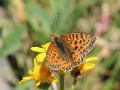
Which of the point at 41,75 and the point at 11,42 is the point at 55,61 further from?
the point at 11,42

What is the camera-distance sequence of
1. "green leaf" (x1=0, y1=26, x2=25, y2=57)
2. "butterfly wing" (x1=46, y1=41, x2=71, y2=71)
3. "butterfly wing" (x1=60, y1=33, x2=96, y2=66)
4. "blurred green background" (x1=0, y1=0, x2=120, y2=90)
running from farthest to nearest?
"blurred green background" (x1=0, y1=0, x2=120, y2=90) < "green leaf" (x1=0, y1=26, x2=25, y2=57) < "butterfly wing" (x1=60, y1=33, x2=96, y2=66) < "butterfly wing" (x1=46, y1=41, x2=71, y2=71)

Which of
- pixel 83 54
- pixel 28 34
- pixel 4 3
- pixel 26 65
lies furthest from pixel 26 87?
pixel 4 3

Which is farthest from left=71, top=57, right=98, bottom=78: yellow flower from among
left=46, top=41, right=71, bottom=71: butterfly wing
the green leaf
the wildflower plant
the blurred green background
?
the blurred green background

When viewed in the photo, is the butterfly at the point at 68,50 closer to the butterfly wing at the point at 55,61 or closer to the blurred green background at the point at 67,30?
the butterfly wing at the point at 55,61

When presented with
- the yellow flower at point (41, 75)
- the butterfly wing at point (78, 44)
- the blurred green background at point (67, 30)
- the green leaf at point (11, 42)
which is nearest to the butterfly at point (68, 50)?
the butterfly wing at point (78, 44)

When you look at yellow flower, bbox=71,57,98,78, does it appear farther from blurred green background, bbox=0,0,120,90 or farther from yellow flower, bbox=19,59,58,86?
blurred green background, bbox=0,0,120,90

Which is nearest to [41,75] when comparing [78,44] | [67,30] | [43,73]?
[43,73]

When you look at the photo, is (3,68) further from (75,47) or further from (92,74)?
(75,47)
